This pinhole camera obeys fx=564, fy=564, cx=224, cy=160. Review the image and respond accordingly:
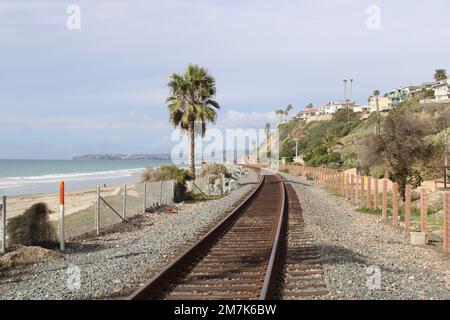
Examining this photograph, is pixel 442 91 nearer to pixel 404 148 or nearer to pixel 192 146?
pixel 192 146

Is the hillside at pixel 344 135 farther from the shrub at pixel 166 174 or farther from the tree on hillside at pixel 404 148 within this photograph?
the shrub at pixel 166 174

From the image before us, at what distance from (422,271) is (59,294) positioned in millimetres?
6204

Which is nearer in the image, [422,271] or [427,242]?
[422,271]

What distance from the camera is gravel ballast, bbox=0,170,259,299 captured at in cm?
840

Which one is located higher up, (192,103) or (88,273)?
(192,103)

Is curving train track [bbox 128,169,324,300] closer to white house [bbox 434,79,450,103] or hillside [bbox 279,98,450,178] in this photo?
hillside [bbox 279,98,450,178]

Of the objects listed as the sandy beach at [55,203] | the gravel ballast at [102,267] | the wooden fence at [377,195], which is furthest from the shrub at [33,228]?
the wooden fence at [377,195]

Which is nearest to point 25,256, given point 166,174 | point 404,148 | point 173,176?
point 173,176

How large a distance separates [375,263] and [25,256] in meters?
6.95

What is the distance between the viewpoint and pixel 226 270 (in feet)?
31.7

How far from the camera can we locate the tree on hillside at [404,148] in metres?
28.0
